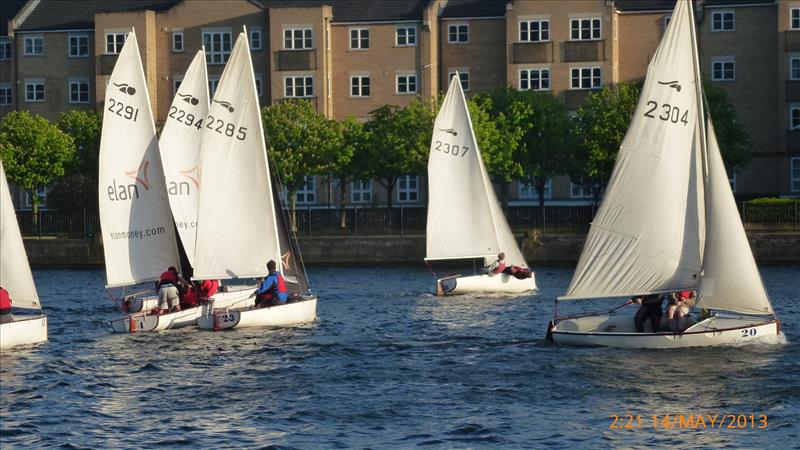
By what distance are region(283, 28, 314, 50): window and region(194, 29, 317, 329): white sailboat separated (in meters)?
59.3

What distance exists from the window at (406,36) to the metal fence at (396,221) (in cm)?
2184

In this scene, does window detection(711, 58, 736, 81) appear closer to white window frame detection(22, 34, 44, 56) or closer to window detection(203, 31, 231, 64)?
window detection(203, 31, 231, 64)

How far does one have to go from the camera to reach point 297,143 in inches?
3629

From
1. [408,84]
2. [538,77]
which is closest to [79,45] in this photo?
[408,84]

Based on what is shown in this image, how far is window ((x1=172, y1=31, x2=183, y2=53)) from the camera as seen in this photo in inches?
4262

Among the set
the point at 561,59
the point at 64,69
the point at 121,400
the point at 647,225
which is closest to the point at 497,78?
the point at 561,59

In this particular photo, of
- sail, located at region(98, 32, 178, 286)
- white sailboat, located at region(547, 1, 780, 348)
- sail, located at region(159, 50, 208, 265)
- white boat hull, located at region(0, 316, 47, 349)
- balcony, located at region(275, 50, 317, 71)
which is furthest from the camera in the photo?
balcony, located at region(275, 50, 317, 71)

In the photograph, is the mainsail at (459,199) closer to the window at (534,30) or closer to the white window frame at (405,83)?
the window at (534,30)

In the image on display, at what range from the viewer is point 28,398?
3372 centimetres

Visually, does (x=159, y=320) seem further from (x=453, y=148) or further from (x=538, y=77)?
(x=538, y=77)

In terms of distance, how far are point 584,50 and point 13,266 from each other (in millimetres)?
67443

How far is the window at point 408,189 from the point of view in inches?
4166

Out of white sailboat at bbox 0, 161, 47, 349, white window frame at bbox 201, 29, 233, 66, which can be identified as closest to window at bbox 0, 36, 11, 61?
white window frame at bbox 201, 29, 233, 66
